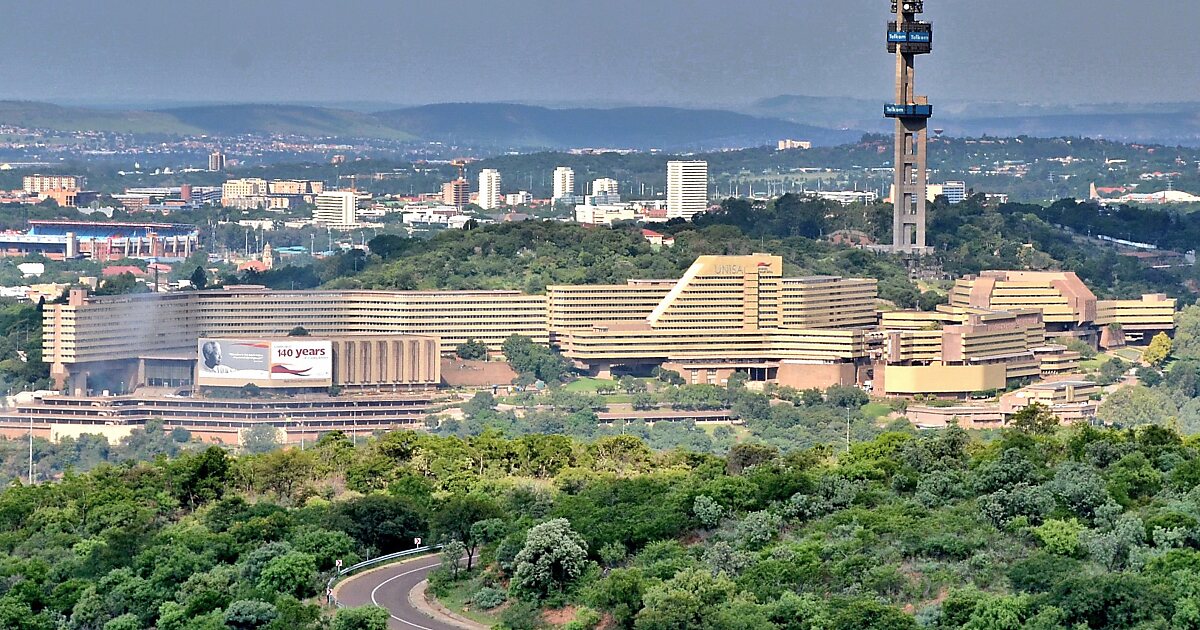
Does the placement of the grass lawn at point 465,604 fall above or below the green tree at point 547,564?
below

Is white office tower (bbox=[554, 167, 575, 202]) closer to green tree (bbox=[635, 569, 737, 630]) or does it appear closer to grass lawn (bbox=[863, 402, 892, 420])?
grass lawn (bbox=[863, 402, 892, 420])

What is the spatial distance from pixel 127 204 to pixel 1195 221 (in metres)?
51.5

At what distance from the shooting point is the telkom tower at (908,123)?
77750 mm

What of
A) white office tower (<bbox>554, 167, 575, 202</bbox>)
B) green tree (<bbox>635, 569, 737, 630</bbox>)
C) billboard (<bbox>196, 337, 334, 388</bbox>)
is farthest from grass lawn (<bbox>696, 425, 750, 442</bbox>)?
white office tower (<bbox>554, 167, 575, 202</bbox>)

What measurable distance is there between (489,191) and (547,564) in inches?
4075

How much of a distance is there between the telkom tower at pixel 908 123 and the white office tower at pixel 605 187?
51.5 metres

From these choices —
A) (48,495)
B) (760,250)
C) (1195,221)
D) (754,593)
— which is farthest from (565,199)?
(754,593)

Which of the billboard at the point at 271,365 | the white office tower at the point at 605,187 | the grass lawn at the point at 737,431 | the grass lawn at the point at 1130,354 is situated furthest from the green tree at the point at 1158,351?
the white office tower at the point at 605,187

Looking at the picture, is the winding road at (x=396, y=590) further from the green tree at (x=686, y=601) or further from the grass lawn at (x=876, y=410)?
the grass lawn at (x=876, y=410)

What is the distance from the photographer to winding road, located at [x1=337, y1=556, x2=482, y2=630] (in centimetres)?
2631

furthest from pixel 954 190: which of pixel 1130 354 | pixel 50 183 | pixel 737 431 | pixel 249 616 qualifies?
pixel 249 616

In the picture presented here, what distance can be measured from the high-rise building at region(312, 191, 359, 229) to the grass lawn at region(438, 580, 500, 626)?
8912cm

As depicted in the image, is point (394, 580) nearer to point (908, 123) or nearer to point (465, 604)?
point (465, 604)

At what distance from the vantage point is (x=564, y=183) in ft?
458
